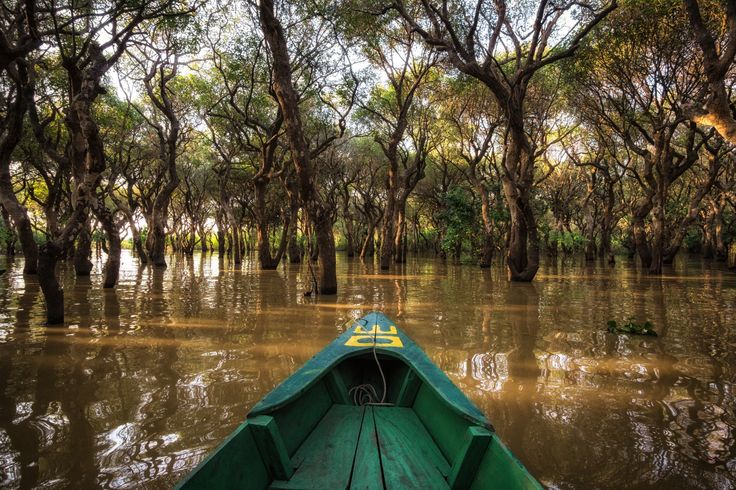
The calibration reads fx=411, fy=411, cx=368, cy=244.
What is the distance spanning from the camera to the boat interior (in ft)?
6.24

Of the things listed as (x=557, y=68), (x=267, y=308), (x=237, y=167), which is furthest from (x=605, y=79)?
(x=237, y=167)

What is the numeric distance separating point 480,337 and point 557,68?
15.2 m

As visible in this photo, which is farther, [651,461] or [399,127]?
[399,127]

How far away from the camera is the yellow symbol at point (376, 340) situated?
140 inches

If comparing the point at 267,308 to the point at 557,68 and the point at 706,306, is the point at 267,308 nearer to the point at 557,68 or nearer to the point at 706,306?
the point at 706,306

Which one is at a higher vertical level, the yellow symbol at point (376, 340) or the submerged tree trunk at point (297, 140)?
the submerged tree trunk at point (297, 140)

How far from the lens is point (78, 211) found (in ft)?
21.6

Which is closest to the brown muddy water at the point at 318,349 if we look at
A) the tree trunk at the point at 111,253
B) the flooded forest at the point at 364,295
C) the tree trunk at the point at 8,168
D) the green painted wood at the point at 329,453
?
the flooded forest at the point at 364,295

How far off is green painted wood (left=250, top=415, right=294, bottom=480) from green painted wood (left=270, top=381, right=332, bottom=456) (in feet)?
0.40

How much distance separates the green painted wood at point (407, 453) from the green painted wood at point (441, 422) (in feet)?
0.15

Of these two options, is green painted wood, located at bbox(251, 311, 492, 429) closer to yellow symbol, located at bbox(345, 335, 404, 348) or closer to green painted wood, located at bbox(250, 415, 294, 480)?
yellow symbol, located at bbox(345, 335, 404, 348)

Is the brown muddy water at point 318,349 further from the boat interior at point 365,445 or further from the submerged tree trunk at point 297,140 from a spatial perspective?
the submerged tree trunk at point 297,140

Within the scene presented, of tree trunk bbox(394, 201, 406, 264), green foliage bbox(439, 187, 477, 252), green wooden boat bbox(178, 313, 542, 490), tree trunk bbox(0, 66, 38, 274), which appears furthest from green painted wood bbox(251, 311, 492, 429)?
tree trunk bbox(394, 201, 406, 264)

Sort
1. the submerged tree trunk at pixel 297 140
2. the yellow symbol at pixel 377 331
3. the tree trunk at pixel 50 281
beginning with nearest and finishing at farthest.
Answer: the yellow symbol at pixel 377 331 < the tree trunk at pixel 50 281 < the submerged tree trunk at pixel 297 140
